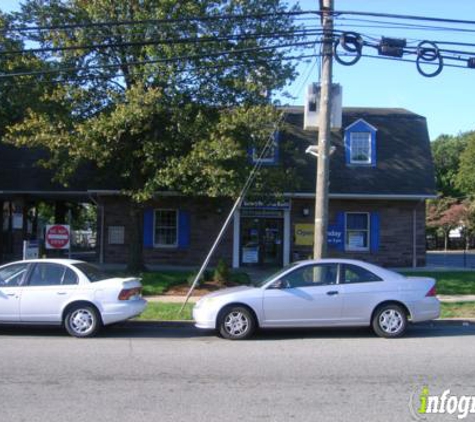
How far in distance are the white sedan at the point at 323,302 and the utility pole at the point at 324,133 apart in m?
2.65

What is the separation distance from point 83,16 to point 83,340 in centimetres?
1049

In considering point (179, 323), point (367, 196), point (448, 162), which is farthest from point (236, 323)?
point (448, 162)

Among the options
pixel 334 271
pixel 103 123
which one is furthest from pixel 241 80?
pixel 334 271

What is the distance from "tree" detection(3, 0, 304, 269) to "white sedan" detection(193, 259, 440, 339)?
5649 millimetres

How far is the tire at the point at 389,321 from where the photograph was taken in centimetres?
1065

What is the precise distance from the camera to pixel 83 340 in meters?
10.5

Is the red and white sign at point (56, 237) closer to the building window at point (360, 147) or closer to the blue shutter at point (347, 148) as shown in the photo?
the blue shutter at point (347, 148)

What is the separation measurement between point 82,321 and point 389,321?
18.3 feet

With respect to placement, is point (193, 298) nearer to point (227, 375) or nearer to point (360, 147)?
point (227, 375)

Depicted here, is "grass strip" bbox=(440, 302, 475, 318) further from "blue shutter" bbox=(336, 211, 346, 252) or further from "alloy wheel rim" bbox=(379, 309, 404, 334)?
"blue shutter" bbox=(336, 211, 346, 252)

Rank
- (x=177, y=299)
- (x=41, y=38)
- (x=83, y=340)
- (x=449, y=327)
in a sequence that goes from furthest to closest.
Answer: (x=41, y=38) < (x=177, y=299) < (x=449, y=327) < (x=83, y=340)

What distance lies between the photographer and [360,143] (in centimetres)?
2345

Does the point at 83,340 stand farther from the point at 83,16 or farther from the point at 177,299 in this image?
the point at 83,16

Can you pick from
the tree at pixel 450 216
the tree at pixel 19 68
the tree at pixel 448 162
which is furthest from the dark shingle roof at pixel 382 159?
the tree at pixel 448 162
